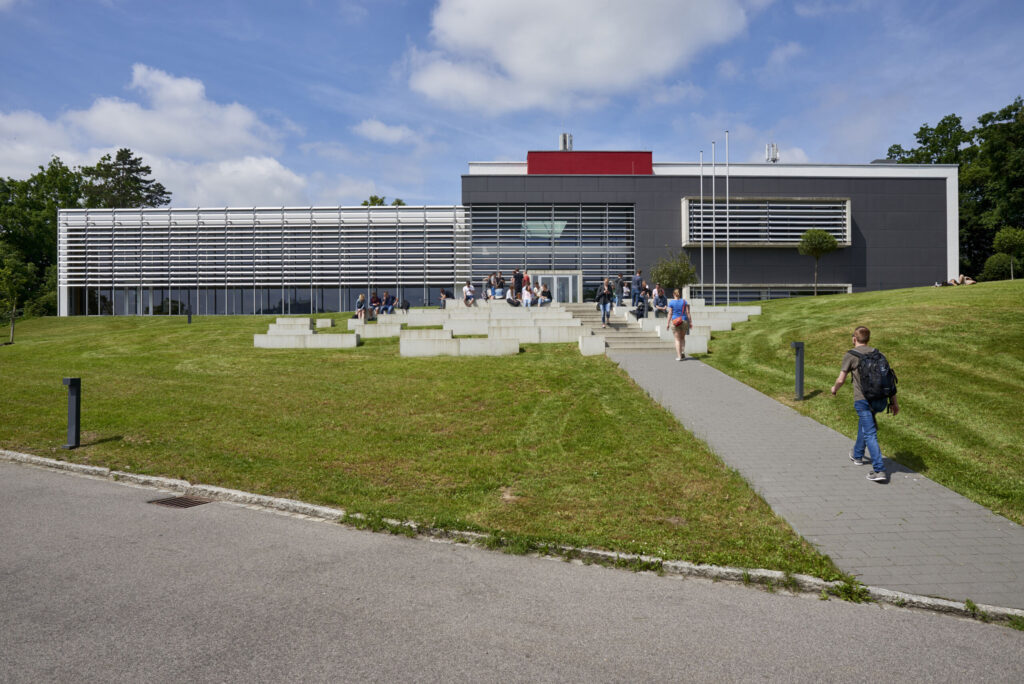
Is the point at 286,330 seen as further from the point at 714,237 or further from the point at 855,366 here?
the point at 714,237

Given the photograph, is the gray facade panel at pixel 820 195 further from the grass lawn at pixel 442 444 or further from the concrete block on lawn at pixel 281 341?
the grass lawn at pixel 442 444

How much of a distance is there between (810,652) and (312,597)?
3.34 metres

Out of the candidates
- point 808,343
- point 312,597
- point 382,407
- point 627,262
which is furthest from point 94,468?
point 627,262

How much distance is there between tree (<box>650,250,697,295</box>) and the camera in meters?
34.8

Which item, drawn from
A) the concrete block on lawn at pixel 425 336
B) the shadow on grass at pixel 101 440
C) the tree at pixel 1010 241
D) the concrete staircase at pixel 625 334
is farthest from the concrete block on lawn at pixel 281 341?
the tree at pixel 1010 241

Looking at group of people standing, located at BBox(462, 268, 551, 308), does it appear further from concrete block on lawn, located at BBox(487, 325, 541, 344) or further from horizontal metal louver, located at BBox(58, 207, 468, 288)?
horizontal metal louver, located at BBox(58, 207, 468, 288)

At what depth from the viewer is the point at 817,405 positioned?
1080 cm

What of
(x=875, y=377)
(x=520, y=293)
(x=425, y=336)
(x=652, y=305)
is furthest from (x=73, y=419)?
(x=652, y=305)

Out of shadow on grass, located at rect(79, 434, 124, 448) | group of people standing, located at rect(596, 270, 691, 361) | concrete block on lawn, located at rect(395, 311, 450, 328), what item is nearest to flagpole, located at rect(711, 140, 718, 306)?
group of people standing, located at rect(596, 270, 691, 361)

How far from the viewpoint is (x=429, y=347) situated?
56.2 feet

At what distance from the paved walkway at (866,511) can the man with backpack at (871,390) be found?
319 millimetres

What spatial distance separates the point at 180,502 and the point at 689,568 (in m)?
5.49

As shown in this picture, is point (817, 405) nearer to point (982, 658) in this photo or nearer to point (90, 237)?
point (982, 658)

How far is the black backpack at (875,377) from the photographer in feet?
23.5
